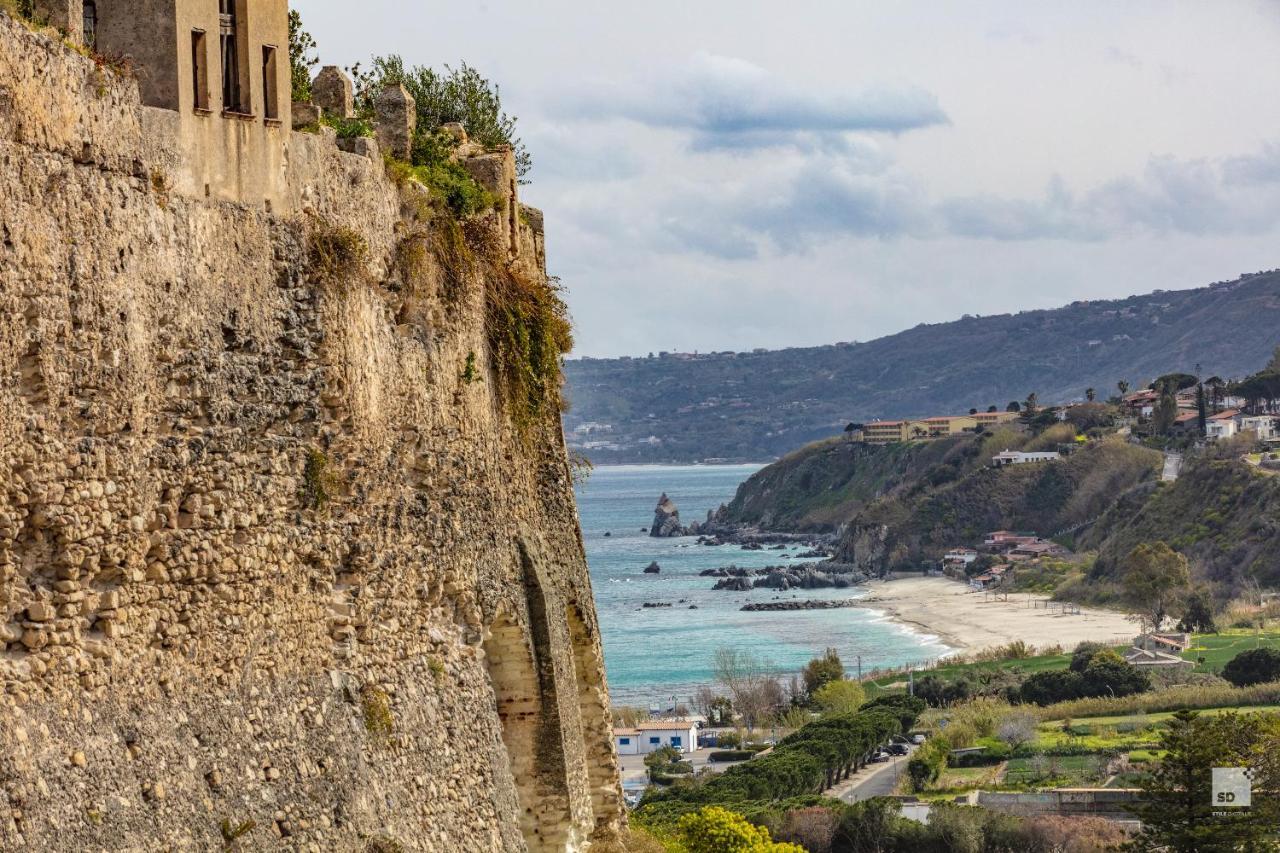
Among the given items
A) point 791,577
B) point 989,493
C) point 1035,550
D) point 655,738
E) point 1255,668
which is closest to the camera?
point 655,738

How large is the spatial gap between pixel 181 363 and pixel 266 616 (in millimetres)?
1571

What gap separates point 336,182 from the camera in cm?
1125

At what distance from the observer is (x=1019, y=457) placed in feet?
540

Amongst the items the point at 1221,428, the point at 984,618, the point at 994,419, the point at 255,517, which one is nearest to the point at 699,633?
the point at 984,618

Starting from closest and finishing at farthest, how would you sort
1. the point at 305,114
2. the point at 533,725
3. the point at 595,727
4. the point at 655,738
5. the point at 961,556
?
the point at 305,114
the point at 533,725
the point at 595,727
the point at 655,738
the point at 961,556

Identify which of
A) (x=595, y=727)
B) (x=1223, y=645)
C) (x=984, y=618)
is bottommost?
(x=984, y=618)

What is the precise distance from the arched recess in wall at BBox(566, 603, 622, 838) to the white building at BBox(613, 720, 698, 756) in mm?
48438

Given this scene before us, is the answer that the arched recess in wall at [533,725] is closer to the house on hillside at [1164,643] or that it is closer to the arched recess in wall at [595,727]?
the arched recess in wall at [595,727]

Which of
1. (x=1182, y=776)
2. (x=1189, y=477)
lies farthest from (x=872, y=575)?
(x=1182, y=776)

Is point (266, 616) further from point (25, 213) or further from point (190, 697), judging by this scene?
point (25, 213)

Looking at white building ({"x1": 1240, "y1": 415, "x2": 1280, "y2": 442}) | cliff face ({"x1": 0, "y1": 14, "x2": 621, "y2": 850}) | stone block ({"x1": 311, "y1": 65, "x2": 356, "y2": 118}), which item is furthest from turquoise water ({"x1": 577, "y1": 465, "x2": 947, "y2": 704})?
stone block ({"x1": 311, "y1": 65, "x2": 356, "y2": 118})

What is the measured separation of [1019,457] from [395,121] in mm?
155070

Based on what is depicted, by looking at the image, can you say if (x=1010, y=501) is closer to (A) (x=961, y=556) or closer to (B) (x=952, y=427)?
(A) (x=961, y=556)

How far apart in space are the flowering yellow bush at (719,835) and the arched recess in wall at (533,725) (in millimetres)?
8094
